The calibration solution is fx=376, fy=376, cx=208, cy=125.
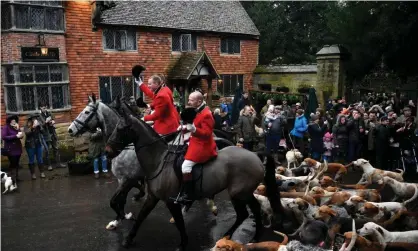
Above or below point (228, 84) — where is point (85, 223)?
below

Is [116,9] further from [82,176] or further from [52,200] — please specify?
[52,200]

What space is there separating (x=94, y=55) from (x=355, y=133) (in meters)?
12.8

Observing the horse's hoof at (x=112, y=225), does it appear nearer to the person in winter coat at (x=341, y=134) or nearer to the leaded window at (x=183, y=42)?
the person in winter coat at (x=341, y=134)

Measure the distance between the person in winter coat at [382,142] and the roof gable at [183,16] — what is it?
13.5m

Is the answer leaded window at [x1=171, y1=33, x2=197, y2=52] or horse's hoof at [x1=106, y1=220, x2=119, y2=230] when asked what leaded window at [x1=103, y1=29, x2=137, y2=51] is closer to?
leaded window at [x1=171, y1=33, x2=197, y2=52]

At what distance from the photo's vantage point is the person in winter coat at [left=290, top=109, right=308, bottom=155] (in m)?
13.5

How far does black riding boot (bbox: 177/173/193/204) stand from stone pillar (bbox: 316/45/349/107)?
1352 centimetres

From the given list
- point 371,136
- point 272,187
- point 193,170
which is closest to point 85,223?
point 193,170

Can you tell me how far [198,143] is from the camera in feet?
20.8

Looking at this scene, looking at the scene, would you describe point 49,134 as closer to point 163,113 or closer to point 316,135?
point 163,113

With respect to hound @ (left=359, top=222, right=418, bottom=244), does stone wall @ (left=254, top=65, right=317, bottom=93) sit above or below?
above

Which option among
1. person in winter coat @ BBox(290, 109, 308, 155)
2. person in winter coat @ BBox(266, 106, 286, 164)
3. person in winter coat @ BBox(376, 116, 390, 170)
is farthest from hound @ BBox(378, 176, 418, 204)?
person in winter coat @ BBox(266, 106, 286, 164)

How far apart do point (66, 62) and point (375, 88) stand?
2053 centimetres

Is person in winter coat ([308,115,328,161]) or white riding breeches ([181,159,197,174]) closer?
white riding breeches ([181,159,197,174])
